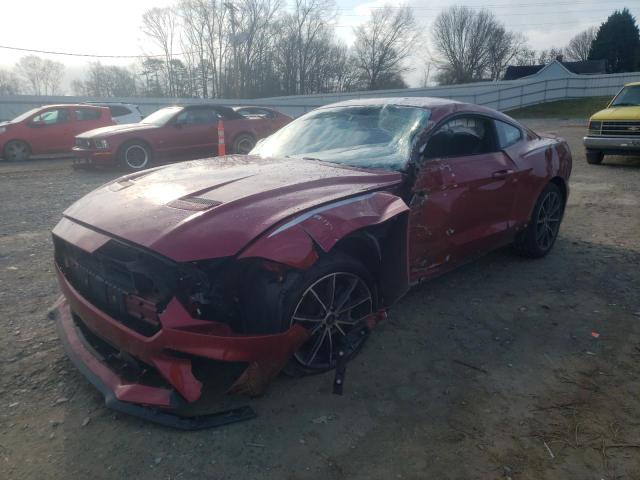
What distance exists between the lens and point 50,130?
12.6 metres

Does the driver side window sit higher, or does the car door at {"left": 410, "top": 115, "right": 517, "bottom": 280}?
the driver side window

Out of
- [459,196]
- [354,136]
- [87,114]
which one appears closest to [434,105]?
Answer: [354,136]

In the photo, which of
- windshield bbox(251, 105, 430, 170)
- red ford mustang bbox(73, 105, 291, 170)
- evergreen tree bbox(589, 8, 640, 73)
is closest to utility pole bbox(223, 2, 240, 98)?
red ford mustang bbox(73, 105, 291, 170)

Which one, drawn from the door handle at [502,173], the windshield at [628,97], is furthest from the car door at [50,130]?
the windshield at [628,97]

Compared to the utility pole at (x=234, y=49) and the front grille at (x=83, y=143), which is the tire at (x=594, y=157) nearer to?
the front grille at (x=83, y=143)

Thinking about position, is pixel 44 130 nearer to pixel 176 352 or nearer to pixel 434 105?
pixel 434 105

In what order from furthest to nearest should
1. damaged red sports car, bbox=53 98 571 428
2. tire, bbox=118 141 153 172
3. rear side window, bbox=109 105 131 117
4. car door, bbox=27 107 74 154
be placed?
1. rear side window, bbox=109 105 131 117
2. car door, bbox=27 107 74 154
3. tire, bbox=118 141 153 172
4. damaged red sports car, bbox=53 98 571 428

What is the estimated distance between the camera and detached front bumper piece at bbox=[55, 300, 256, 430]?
226cm

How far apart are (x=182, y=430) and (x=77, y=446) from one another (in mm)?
490

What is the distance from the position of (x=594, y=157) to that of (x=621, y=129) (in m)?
0.99

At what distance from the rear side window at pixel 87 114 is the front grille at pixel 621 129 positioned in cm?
1280

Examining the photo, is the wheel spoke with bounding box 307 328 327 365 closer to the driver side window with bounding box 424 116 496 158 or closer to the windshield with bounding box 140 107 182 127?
the driver side window with bounding box 424 116 496 158

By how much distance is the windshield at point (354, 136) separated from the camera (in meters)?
3.43

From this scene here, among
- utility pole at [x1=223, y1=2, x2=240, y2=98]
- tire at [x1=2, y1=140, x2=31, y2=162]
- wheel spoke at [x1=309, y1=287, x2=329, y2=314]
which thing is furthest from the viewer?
utility pole at [x1=223, y1=2, x2=240, y2=98]
